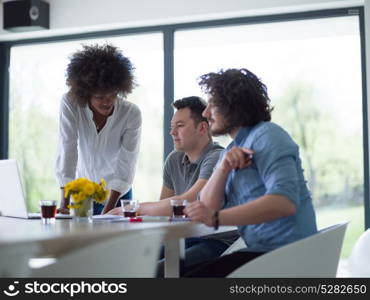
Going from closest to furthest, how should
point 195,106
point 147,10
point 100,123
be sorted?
point 195,106 < point 100,123 < point 147,10

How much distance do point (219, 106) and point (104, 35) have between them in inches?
125

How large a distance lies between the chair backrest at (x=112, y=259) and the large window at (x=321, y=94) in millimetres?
3419

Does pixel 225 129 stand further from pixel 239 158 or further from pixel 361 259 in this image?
pixel 361 259

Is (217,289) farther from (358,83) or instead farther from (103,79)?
(358,83)

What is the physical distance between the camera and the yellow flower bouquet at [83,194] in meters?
2.23

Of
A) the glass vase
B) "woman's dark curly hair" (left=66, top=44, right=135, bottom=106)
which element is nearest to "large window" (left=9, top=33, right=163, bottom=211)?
"woman's dark curly hair" (left=66, top=44, right=135, bottom=106)

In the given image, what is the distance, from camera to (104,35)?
16.8 ft

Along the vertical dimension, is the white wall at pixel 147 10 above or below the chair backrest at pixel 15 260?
above

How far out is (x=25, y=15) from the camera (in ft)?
16.2

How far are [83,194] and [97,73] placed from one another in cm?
96

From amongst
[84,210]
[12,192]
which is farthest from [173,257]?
[12,192]

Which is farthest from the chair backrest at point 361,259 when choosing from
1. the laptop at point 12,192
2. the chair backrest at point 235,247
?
the laptop at point 12,192

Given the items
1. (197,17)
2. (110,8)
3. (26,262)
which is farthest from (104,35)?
(26,262)

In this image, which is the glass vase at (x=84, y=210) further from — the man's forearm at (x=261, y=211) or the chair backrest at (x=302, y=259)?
the chair backrest at (x=302, y=259)
